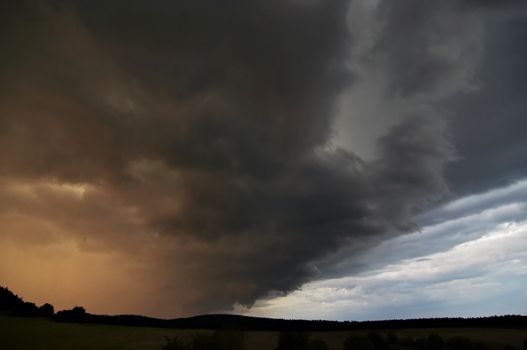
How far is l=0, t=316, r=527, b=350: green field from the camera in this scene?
3985 inches

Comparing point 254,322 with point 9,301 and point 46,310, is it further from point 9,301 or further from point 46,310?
point 9,301

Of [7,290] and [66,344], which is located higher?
[7,290]

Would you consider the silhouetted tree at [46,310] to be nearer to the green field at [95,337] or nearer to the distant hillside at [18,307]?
the distant hillside at [18,307]

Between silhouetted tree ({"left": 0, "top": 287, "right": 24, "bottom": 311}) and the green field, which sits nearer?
the green field

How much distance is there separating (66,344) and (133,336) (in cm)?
1901

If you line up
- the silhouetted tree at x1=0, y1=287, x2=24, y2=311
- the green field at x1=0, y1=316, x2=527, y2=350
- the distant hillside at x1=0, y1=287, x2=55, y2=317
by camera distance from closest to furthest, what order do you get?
1. the green field at x1=0, y1=316, x2=527, y2=350
2. the distant hillside at x1=0, y1=287, x2=55, y2=317
3. the silhouetted tree at x1=0, y1=287, x2=24, y2=311

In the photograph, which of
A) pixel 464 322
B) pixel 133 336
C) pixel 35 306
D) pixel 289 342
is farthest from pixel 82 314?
pixel 464 322

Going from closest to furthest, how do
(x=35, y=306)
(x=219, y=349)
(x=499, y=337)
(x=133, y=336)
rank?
1. (x=219, y=349)
2. (x=133, y=336)
3. (x=499, y=337)
4. (x=35, y=306)

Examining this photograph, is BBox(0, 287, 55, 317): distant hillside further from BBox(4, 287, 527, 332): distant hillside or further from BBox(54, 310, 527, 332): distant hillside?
BBox(54, 310, 527, 332): distant hillside

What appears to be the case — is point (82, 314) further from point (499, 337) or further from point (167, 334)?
point (499, 337)

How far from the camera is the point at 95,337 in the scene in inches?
4469

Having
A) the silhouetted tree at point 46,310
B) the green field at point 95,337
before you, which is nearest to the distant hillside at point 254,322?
the silhouetted tree at point 46,310

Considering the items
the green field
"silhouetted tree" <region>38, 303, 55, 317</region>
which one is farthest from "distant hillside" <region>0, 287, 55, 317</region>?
the green field

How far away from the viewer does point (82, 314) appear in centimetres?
14600
